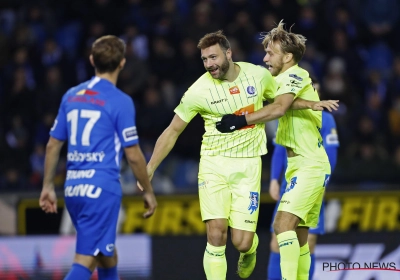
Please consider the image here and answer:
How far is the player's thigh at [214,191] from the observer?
709cm

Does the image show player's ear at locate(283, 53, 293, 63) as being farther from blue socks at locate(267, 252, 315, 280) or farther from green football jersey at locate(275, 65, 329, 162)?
blue socks at locate(267, 252, 315, 280)

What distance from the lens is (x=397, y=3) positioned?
15.0 metres

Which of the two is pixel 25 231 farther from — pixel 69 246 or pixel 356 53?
pixel 356 53

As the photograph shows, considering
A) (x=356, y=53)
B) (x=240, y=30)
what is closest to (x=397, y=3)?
(x=356, y=53)

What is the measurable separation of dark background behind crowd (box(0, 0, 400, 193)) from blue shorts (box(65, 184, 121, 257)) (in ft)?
18.7

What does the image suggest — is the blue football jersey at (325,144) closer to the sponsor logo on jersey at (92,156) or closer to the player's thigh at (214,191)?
the player's thigh at (214,191)

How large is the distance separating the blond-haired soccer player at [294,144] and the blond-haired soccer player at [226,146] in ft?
0.56

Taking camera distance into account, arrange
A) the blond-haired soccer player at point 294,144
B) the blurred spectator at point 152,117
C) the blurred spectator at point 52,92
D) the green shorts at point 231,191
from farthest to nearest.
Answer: the blurred spectator at point 52,92
the blurred spectator at point 152,117
the green shorts at point 231,191
the blond-haired soccer player at point 294,144

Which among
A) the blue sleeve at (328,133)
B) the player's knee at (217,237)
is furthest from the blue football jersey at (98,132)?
the blue sleeve at (328,133)

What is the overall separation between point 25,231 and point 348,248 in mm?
4253

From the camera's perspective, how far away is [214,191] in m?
7.14

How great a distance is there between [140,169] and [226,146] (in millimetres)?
1306

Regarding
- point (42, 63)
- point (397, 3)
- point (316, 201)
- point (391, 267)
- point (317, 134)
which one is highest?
point (397, 3)

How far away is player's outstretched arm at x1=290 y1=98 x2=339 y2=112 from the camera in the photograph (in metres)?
6.75
